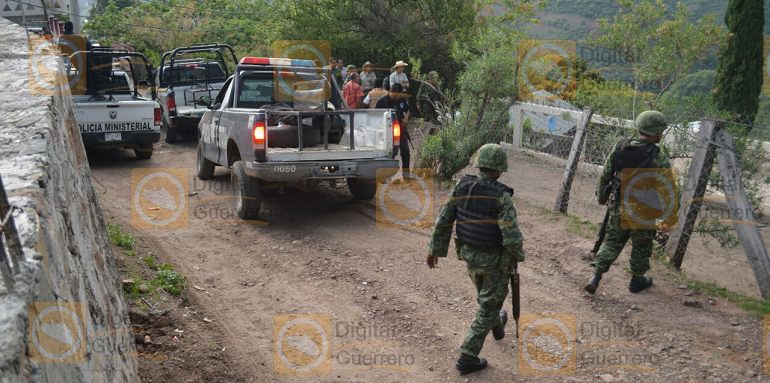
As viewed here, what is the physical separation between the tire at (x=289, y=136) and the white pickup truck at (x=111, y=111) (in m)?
4.46

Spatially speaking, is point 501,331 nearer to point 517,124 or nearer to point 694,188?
point 694,188

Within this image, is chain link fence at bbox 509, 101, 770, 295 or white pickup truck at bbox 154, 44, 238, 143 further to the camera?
white pickup truck at bbox 154, 44, 238, 143

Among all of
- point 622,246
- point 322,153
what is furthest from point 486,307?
point 322,153

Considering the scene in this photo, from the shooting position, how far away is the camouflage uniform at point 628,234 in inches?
212

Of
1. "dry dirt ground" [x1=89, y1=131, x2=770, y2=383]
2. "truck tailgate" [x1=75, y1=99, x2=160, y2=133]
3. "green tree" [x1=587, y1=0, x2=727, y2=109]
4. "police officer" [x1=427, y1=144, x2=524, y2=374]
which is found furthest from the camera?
"green tree" [x1=587, y1=0, x2=727, y2=109]

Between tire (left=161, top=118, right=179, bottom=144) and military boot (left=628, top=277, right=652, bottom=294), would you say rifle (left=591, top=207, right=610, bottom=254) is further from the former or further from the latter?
tire (left=161, top=118, right=179, bottom=144)

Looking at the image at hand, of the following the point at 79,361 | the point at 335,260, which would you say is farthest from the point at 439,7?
the point at 79,361

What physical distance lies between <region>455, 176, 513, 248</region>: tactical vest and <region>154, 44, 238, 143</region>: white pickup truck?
9.72 metres

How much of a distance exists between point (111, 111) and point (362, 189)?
5170 mm

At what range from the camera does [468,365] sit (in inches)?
171

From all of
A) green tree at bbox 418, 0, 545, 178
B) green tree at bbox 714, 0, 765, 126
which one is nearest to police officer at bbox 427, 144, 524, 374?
green tree at bbox 418, 0, 545, 178

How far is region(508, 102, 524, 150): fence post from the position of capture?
1203cm

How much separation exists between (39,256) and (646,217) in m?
Answer: 4.90

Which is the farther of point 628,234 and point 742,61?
point 742,61
